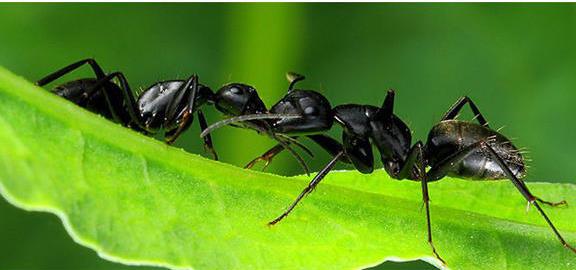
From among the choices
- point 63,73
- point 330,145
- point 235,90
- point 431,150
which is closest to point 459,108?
point 431,150

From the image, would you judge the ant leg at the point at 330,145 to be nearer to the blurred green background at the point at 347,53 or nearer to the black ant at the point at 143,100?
the black ant at the point at 143,100

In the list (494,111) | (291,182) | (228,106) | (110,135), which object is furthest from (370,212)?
(494,111)

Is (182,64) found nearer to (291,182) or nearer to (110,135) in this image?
(291,182)

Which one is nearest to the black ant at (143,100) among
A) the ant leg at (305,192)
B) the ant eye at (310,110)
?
the ant eye at (310,110)

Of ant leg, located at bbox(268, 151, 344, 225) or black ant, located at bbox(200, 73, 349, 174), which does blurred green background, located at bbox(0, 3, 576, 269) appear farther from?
ant leg, located at bbox(268, 151, 344, 225)

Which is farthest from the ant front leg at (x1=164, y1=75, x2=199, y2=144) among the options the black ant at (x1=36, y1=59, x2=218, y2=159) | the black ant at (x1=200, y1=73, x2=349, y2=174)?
the black ant at (x1=200, y1=73, x2=349, y2=174)

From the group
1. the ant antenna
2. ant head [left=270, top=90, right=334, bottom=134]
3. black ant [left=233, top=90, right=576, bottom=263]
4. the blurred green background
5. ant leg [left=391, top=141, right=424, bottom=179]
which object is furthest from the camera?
the blurred green background
